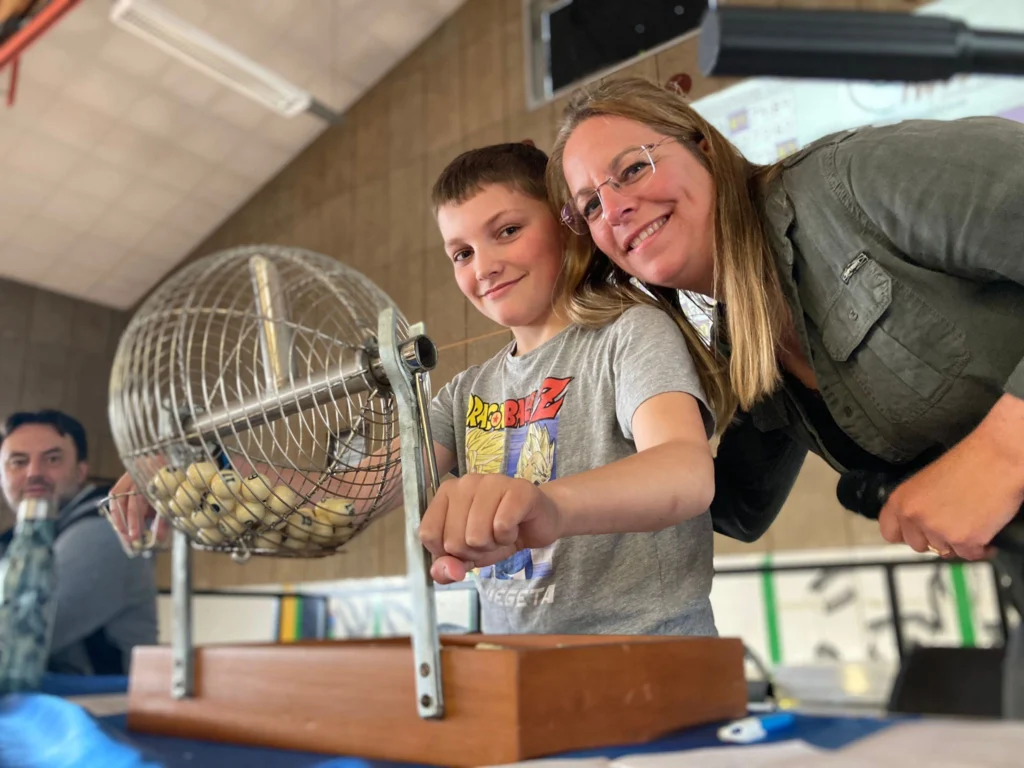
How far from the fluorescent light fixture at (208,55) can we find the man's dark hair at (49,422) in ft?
1.87

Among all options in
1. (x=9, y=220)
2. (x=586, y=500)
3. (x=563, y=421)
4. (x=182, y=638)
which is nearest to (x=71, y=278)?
(x=9, y=220)

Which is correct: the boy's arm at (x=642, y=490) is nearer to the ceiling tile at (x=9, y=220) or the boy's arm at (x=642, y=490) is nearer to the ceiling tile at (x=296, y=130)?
the ceiling tile at (x=296, y=130)

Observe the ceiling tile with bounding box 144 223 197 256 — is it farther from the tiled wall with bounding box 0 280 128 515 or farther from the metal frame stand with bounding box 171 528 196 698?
the metal frame stand with bounding box 171 528 196 698

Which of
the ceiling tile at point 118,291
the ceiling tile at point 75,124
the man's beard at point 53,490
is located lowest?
the man's beard at point 53,490

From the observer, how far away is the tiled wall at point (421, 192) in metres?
0.65

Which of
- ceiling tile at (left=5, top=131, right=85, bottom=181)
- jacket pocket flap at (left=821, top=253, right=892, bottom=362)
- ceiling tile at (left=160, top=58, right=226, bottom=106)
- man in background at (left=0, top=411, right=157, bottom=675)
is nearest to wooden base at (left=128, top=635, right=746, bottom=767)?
jacket pocket flap at (left=821, top=253, right=892, bottom=362)

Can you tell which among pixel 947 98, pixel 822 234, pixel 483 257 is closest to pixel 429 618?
pixel 483 257

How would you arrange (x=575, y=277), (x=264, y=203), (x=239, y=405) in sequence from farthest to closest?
(x=264, y=203) → (x=575, y=277) → (x=239, y=405)

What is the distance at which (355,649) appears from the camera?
1.46 feet

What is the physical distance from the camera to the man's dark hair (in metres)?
1.12

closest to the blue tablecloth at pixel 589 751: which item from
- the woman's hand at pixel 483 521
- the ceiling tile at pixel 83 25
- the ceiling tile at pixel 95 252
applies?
the woman's hand at pixel 483 521

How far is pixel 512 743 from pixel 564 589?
0.76 ft

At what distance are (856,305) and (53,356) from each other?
3.76 feet

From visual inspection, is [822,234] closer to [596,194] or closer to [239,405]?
[596,194]
